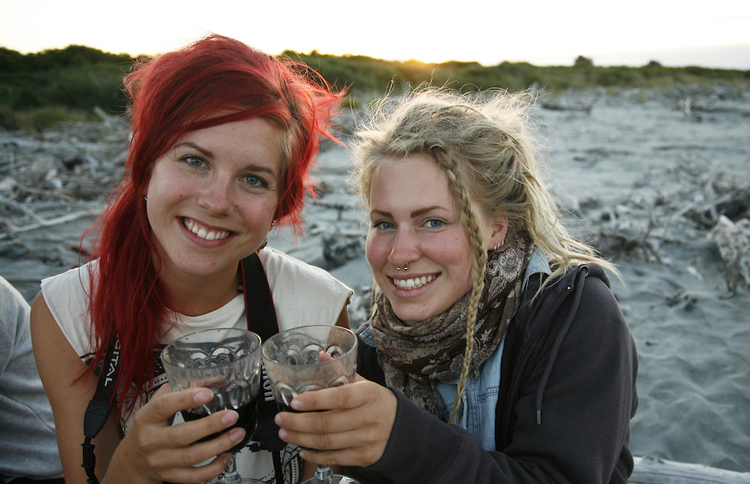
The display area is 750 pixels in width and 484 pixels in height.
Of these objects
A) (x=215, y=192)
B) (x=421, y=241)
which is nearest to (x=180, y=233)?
(x=215, y=192)

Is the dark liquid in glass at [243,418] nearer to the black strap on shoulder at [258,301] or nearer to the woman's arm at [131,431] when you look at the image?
the woman's arm at [131,431]

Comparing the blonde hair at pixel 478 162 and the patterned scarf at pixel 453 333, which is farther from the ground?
the blonde hair at pixel 478 162

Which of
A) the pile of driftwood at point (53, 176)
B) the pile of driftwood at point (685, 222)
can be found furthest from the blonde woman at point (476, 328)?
the pile of driftwood at point (53, 176)

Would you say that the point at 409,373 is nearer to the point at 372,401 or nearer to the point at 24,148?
the point at 372,401

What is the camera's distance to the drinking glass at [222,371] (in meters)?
1.27

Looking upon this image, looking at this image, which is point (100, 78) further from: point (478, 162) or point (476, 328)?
point (476, 328)

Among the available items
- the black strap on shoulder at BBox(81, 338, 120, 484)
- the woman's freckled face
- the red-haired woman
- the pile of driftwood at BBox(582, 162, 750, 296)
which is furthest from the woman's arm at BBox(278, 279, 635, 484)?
the pile of driftwood at BBox(582, 162, 750, 296)

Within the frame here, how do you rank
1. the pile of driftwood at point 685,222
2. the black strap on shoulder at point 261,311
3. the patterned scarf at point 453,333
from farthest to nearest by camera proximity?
the pile of driftwood at point 685,222, the patterned scarf at point 453,333, the black strap on shoulder at point 261,311

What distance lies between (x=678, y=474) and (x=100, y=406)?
2.86m

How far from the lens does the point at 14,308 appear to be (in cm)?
210

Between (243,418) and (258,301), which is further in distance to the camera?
(258,301)

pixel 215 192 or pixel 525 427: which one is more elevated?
pixel 215 192

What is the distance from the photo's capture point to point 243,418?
1388 mm

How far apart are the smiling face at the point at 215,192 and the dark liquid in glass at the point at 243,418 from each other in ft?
2.01
